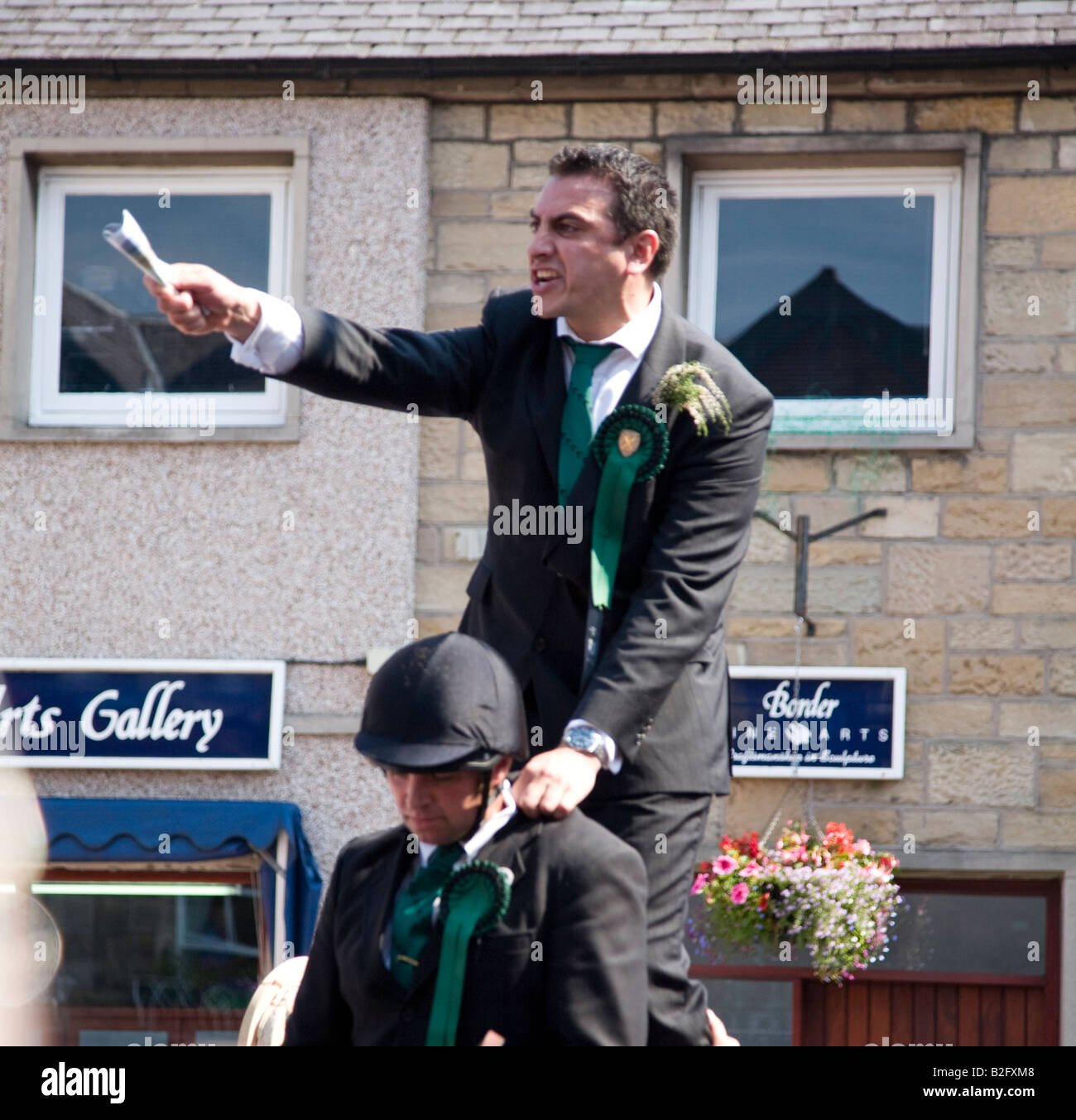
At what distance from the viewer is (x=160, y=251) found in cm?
879

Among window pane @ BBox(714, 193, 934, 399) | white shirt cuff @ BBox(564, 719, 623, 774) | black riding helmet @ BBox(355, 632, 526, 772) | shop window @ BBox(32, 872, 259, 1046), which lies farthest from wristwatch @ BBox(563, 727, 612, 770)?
shop window @ BBox(32, 872, 259, 1046)

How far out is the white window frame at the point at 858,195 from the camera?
8.33 meters

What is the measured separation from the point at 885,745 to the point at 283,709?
283cm

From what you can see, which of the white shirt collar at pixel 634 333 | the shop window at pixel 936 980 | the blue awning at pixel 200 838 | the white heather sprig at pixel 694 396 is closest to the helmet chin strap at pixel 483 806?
the white heather sprig at pixel 694 396

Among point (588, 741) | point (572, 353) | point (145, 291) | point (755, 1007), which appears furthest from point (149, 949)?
point (588, 741)

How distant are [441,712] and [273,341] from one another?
682 millimetres

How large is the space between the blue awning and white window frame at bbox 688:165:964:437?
9.86 ft

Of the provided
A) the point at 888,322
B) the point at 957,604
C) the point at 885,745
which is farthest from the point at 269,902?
the point at 888,322

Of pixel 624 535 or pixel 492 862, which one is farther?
pixel 624 535

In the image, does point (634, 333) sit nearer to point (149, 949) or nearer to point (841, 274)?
point (841, 274)

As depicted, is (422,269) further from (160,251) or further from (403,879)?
(403,879)

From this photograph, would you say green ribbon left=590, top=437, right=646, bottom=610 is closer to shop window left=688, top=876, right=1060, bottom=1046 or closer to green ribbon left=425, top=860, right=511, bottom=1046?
green ribbon left=425, top=860, right=511, bottom=1046

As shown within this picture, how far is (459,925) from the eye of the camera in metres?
2.68

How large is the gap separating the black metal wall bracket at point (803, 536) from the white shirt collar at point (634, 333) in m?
4.90
